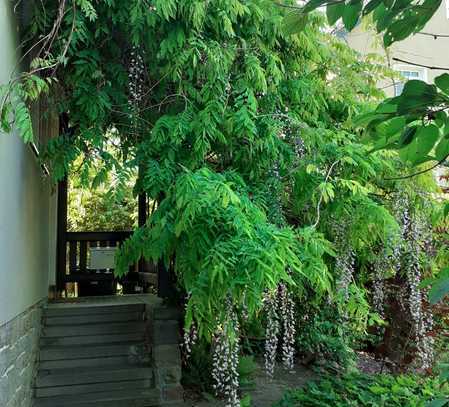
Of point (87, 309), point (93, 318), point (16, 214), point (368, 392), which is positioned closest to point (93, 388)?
point (93, 318)

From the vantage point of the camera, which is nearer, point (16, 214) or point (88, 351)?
→ point (16, 214)

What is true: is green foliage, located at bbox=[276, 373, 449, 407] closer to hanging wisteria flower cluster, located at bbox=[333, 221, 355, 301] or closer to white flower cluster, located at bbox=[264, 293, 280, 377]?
white flower cluster, located at bbox=[264, 293, 280, 377]

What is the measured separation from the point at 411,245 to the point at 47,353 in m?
3.86

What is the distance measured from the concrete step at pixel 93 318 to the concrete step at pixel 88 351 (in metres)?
0.31

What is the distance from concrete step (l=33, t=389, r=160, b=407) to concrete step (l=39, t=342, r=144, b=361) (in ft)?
1.51

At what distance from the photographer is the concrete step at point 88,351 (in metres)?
5.26

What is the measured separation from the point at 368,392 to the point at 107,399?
265 centimetres

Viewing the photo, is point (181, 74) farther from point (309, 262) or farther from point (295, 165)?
point (309, 262)

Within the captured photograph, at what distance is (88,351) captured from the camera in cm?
536

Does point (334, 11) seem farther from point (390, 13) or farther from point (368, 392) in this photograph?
point (368, 392)

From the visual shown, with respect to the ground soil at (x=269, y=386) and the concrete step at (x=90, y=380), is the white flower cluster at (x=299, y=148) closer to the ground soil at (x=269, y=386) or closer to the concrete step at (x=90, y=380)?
the ground soil at (x=269, y=386)

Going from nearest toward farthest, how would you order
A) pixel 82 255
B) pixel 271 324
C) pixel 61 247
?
1. pixel 271 324
2. pixel 61 247
3. pixel 82 255

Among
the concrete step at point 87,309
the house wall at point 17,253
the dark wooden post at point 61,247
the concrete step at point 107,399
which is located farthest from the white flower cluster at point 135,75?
the dark wooden post at point 61,247

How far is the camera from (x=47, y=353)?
5.25 metres
